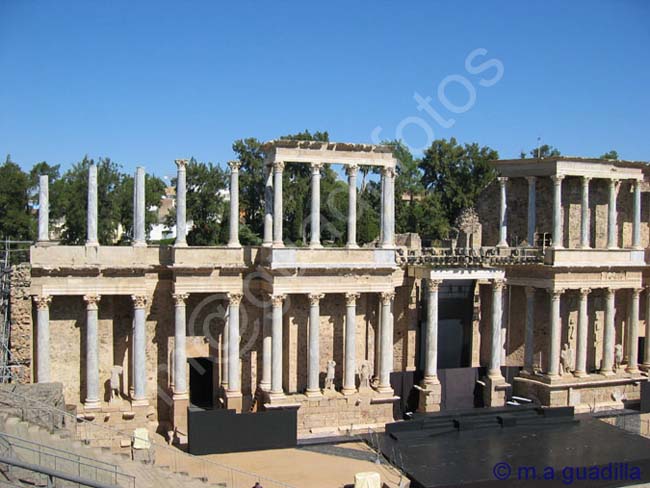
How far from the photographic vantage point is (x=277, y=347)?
82.2 feet

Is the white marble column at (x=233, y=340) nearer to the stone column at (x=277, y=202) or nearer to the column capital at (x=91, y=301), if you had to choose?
the stone column at (x=277, y=202)

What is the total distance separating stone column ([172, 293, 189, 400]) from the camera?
79.8 ft

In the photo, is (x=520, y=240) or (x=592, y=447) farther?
(x=520, y=240)

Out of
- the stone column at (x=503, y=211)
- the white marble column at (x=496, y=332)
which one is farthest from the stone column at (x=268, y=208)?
the stone column at (x=503, y=211)

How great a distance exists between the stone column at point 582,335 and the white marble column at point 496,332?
3735 millimetres

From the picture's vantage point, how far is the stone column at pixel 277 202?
24984mm

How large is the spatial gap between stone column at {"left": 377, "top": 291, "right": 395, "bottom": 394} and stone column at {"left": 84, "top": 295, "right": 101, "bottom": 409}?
10.7m

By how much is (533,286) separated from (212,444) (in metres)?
15.9

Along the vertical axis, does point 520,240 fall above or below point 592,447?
above

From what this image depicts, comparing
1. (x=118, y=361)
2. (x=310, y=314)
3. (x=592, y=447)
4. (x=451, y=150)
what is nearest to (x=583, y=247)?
(x=592, y=447)

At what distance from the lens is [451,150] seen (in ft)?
202

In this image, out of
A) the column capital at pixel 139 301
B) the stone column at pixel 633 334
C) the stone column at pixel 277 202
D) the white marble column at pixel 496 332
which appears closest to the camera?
the column capital at pixel 139 301

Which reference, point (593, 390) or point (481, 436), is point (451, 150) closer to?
point (593, 390)

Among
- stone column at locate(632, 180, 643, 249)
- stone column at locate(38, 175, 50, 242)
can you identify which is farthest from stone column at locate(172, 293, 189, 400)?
stone column at locate(632, 180, 643, 249)
